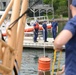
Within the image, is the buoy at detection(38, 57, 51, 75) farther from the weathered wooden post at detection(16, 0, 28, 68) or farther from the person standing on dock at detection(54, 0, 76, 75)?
the person standing on dock at detection(54, 0, 76, 75)

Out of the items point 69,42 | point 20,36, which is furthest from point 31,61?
point 69,42

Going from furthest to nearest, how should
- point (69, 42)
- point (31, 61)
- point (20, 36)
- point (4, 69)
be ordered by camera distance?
point (31, 61) → point (20, 36) → point (4, 69) → point (69, 42)

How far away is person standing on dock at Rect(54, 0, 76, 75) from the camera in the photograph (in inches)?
104

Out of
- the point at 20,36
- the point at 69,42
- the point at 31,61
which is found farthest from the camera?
the point at 31,61

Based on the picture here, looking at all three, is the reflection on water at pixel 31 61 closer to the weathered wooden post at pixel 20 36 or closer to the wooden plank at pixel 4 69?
the weathered wooden post at pixel 20 36

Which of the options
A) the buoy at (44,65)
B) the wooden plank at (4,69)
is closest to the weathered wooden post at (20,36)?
the wooden plank at (4,69)

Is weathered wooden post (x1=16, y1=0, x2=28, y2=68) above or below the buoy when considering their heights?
above

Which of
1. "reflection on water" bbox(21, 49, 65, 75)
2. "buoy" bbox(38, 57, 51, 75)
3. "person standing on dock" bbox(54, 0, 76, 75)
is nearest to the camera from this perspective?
"person standing on dock" bbox(54, 0, 76, 75)

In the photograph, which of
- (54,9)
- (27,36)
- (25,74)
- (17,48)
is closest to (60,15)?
(54,9)

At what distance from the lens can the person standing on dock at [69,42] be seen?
2645 millimetres

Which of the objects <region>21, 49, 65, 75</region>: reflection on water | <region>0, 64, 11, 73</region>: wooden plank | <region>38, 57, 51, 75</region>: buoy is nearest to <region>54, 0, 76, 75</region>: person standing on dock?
<region>0, 64, 11, 73</region>: wooden plank

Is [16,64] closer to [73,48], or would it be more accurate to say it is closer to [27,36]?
[73,48]

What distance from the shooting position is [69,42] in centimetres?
275

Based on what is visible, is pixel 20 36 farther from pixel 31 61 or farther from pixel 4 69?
pixel 31 61
